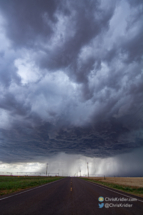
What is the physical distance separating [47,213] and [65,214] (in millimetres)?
927

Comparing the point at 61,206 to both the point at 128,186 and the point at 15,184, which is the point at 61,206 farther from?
the point at 128,186

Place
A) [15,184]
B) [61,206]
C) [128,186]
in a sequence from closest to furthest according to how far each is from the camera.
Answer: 1. [61,206]
2. [15,184]
3. [128,186]

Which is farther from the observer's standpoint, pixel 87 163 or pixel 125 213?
pixel 87 163

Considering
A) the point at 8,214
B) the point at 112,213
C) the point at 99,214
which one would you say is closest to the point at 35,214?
the point at 8,214

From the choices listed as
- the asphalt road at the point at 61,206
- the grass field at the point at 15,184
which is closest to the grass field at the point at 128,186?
the asphalt road at the point at 61,206

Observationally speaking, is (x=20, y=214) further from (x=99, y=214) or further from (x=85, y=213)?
(x=99, y=214)

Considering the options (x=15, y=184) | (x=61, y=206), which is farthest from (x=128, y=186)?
(x=61, y=206)

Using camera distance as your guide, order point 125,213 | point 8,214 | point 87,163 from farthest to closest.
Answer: point 87,163, point 125,213, point 8,214

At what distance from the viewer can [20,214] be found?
6.50m

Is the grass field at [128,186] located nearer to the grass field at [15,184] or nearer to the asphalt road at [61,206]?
the asphalt road at [61,206]

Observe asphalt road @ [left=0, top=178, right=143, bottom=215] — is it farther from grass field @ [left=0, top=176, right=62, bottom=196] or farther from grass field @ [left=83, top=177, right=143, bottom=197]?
grass field @ [left=83, top=177, right=143, bottom=197]

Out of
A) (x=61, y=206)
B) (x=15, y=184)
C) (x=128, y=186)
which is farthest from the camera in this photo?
(x=128, y=186)

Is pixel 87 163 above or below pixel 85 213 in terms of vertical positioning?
above

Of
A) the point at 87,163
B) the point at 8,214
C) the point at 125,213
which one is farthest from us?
the point at 87,163
